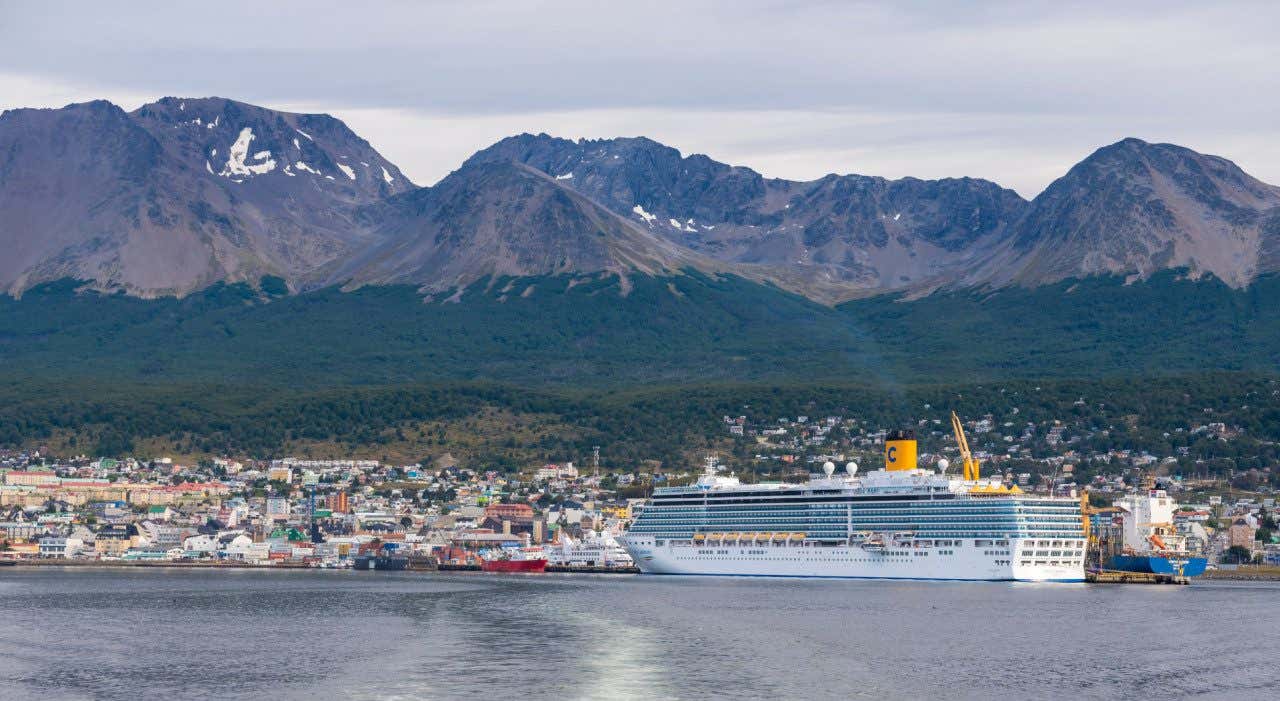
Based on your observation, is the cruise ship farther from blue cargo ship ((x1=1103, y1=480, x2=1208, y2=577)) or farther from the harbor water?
blue cargo ship ((x1=1103, y1=480, x2=1208, y2=577))

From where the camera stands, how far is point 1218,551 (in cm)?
16000

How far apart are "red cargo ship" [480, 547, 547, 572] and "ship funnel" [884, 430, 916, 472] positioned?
125 feet

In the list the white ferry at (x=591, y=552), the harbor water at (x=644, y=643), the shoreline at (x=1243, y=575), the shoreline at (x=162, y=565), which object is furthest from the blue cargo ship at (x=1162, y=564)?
the shoreline at (x=162, y=565)

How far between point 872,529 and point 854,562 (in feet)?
8.83

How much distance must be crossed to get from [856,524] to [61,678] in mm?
76240

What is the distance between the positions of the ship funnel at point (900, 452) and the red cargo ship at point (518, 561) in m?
38.0

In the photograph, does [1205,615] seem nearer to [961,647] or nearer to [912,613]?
[912,613]

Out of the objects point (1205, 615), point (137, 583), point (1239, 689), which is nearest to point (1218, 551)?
point (1205, 615)

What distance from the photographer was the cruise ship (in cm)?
12212

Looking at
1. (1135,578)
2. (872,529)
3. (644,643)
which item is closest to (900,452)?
(872,529)

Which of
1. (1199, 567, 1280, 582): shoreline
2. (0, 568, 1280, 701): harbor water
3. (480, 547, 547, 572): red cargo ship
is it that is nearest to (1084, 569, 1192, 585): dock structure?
(1199, 567, 1280, 582): shoreline

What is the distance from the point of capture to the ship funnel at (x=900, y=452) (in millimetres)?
134625

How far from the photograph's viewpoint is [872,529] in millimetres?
129375

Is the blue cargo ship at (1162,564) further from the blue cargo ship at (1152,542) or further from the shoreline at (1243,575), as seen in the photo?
the shoreline at (1243,575)
